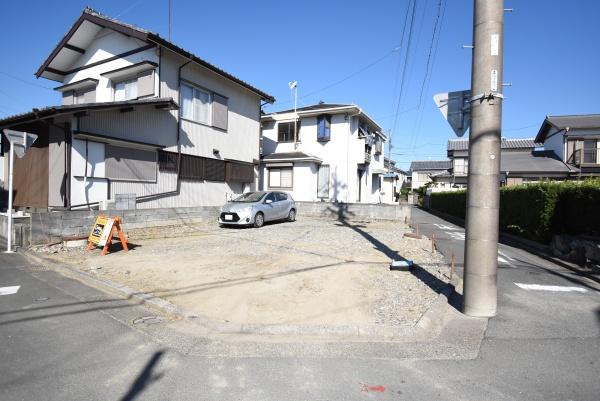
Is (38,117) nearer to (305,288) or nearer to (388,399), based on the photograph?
(305,288)

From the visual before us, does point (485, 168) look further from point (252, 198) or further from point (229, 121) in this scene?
point (229, 121)

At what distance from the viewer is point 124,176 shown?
11031 millimetres

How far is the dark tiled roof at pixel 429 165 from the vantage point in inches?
2339

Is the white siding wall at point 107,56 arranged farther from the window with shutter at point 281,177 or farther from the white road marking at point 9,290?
the window with shutter at point 281,177

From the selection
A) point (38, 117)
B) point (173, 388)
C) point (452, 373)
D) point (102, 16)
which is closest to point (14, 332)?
point (173, 388)

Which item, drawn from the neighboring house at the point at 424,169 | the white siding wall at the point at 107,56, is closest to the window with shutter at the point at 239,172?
the white siding wall at the point at 107,56

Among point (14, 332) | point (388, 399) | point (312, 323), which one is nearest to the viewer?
point (388, 399)

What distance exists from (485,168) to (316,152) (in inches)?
688

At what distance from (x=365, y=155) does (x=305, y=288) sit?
17.9m

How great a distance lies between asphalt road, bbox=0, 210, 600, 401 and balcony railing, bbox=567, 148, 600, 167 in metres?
31.6

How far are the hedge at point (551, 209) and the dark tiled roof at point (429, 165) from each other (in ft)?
159

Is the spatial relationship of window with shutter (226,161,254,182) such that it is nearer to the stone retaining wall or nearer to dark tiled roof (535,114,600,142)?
the stone retaining wall

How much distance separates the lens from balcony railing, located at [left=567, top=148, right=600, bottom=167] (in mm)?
28062

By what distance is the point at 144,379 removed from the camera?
9.18 feet
